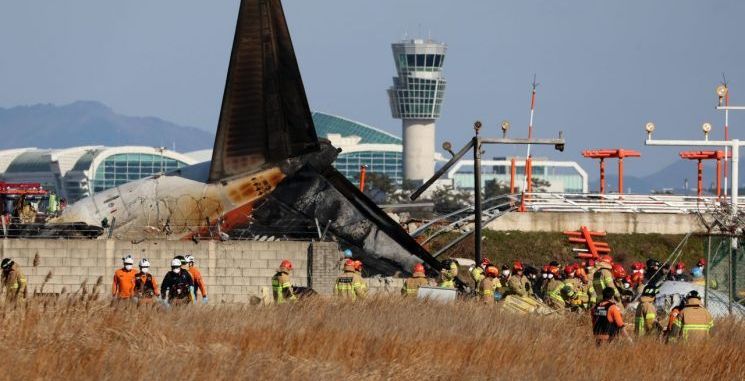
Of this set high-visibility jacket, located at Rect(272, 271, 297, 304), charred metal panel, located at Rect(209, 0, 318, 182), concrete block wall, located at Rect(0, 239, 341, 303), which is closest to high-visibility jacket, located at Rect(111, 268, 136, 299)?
high-visibility jacket, located at Rect(272, 271, 297, 304)

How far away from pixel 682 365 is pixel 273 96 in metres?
20.1

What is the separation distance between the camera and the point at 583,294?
111 ft

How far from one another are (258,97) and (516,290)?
11549 millimetres

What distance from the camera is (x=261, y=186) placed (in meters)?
42.7

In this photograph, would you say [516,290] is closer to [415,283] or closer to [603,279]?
[415,283]

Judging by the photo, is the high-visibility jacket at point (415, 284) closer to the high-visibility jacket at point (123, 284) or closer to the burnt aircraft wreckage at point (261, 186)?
the burnt aircraft wreckage at point (261, 186)

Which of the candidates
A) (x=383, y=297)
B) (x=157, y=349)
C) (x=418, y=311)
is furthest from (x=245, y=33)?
(x=157, y=349)

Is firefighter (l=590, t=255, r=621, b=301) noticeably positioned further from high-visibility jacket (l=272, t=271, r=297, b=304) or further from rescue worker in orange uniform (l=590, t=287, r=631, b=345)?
high-visibility jacket (l=272, t=271, r=297, b=304)

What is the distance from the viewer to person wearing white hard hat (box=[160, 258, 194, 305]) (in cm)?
3070

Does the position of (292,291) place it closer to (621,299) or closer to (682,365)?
(621,299)

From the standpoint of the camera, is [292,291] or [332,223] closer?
[292,291]

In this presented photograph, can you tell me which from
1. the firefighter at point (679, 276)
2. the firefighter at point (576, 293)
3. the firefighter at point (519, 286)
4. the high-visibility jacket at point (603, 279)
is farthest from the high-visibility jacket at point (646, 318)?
the firefighter at point (679, 276)

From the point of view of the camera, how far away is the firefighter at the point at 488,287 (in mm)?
33453

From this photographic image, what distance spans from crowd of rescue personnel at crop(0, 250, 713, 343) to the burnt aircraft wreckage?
229 centimetres
